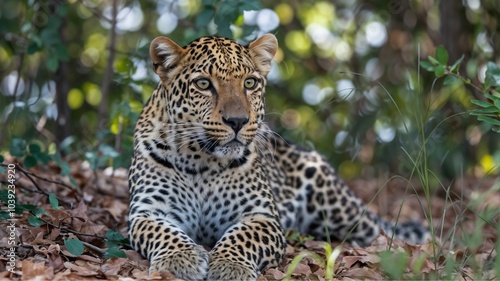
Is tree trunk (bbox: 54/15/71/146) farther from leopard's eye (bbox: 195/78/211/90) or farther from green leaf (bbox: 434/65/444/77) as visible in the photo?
green leaf (bbox: 434/65/444/77)

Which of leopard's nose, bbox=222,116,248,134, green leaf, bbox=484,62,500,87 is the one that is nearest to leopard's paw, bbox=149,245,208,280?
leopard's nose, bbox=222,116,248,134

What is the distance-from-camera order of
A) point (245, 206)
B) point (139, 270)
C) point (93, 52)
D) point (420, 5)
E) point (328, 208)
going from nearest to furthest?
point (139, 270) < point (245, 206) < point (328, 208) < point (420, 5) < point (93, 52)

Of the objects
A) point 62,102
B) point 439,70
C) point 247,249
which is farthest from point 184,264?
point 62,102

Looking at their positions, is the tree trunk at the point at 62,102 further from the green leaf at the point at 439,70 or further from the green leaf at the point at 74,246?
the green leaf at the point at 439,70

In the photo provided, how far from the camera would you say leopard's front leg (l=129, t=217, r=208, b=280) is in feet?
20.8

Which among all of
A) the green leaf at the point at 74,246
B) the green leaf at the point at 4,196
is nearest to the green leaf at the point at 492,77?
the green leaf at the point at 74,246

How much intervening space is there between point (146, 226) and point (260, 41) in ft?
6.69

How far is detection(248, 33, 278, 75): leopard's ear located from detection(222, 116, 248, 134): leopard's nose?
1.03 metres

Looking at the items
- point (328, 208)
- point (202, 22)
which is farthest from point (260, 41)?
point (328, 208)

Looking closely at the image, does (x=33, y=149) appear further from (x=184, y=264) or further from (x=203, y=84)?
(x=184, y=264)

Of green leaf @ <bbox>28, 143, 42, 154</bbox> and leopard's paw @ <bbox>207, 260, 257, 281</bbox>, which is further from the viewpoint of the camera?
green leaf @ <bbox>28, 143, 42, 154</bbox>

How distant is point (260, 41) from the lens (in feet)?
25.8

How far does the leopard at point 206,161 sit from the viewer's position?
275 inches

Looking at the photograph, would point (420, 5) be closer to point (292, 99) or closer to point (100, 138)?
point (292, 99)
